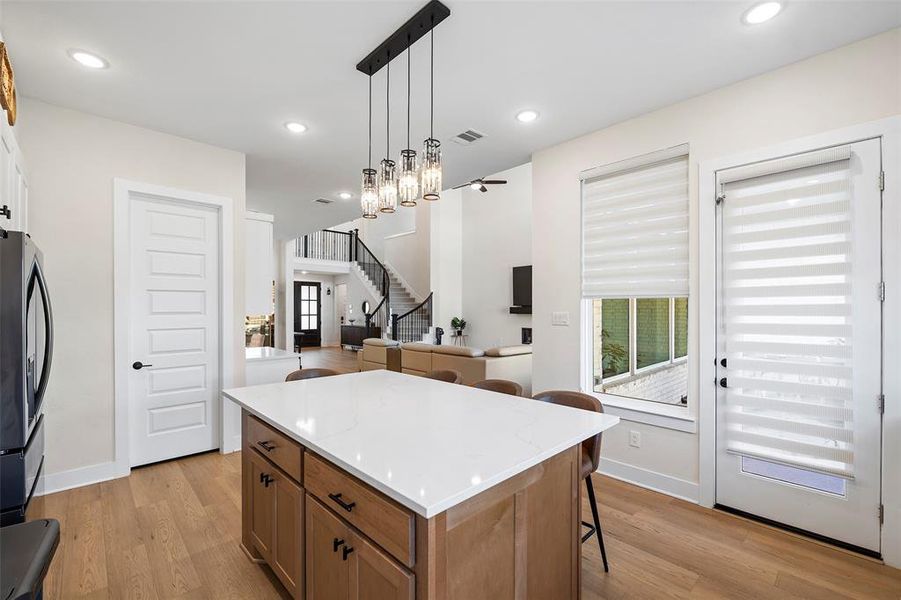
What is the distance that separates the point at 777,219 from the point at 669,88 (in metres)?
1.12

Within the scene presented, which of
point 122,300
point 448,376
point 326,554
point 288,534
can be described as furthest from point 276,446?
point 122,300

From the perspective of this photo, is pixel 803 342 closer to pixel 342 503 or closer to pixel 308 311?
pixel 342 503

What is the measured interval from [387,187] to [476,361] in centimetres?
328

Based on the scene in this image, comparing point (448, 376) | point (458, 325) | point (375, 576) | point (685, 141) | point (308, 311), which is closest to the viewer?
point (375, 576)

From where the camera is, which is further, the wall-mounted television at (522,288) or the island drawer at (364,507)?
the wall-mounted television at (522,288)

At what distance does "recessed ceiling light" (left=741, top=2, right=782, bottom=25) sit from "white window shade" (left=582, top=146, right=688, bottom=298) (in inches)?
37.2

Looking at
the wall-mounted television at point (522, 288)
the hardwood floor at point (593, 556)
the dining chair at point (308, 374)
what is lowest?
the hardwood floor at point (593, 556)

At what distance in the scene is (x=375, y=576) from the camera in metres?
1.26

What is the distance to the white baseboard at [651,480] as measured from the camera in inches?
116

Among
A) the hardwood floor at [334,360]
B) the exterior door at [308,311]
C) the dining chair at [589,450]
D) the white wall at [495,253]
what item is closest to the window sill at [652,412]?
the dining chair at [589,450]

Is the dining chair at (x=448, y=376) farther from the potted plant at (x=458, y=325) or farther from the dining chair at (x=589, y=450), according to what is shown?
the potted plant at (x=458, y=325)

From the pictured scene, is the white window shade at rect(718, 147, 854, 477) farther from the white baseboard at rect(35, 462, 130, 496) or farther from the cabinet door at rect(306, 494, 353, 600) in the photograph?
the white baseboard at rect(35, 462, 130, 496)

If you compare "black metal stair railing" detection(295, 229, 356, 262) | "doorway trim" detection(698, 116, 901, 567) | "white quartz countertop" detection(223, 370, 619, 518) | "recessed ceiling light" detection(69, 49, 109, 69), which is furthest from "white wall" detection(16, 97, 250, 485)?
"black metal stair railing" detection(295, 229, 356, 262)

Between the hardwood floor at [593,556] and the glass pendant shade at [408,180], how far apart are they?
2.08 meters
